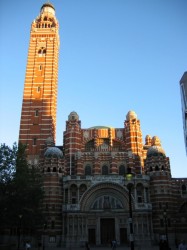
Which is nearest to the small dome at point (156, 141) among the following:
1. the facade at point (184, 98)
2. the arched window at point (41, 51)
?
the facade at point (184, 98)

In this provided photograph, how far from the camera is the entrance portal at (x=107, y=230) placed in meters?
50.6

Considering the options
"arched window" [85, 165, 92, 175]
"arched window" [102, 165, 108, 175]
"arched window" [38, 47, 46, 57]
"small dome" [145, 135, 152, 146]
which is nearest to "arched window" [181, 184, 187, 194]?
"arched window" [102, 165, 108, 175]

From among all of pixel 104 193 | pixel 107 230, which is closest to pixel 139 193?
pixel 104 193

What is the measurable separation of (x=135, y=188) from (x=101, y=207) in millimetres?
7178

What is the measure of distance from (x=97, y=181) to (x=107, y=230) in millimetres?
8720

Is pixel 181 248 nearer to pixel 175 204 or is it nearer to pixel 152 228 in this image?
pixel 152 228

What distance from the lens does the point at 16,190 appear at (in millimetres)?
38469

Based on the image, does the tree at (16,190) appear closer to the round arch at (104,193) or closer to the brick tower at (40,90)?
the round arch at (104,193)

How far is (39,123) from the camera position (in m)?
63.8

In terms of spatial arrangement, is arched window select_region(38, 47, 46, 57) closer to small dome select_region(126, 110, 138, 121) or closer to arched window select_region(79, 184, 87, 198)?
small dome select_region(126, 110, 138, 121)

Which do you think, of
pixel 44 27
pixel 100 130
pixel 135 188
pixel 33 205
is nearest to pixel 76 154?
pixel 100 130

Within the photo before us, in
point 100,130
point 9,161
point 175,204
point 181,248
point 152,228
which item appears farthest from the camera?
point 100,130

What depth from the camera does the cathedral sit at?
50.5 meters

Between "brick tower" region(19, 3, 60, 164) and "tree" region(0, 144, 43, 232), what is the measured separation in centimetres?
1844
